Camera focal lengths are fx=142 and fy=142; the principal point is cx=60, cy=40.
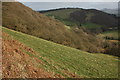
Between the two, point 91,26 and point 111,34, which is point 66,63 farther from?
point 91,26

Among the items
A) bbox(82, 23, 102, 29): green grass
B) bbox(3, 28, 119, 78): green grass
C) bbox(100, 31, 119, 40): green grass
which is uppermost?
bbox(82, 23, 102, 29): green grass

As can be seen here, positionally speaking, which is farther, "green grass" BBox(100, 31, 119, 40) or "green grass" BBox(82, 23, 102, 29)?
"green grass" BBox(82, 23, 102, 29)

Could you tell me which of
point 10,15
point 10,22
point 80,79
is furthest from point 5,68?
point 10,15

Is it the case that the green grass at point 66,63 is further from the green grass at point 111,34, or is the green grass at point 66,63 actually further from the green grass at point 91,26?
the green grass at point 91,26

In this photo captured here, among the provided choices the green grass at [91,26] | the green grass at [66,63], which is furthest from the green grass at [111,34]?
the green grass at [66,63]

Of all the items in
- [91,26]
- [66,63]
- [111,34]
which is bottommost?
[111,34]

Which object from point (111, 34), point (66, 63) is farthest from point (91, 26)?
point (66, 63)

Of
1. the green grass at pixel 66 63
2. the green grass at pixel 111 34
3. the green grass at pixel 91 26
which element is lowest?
the green grass at pixel 111 34

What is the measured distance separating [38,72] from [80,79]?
5475 millimetres

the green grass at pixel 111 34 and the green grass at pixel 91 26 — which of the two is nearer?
the green grass at pixel 111 34

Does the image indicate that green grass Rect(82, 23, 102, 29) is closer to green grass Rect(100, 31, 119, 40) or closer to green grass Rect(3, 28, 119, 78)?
green grass Rect(100, 31, 119, 40)

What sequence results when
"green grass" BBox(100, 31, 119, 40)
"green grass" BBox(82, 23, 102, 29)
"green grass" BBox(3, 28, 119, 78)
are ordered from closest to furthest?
"green grass" BBox(3, 28, 119, 78) < "green grass" BBox(100, 31, 119, 40) < "green grass" BBox(82, 23, 102, 29)

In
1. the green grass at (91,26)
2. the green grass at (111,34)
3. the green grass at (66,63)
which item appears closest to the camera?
the green grass at (66,63)

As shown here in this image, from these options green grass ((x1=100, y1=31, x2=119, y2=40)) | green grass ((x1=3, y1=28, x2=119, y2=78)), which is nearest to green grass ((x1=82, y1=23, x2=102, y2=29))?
green grass ((x1=100, y1=31, x2=119, y2=40))
